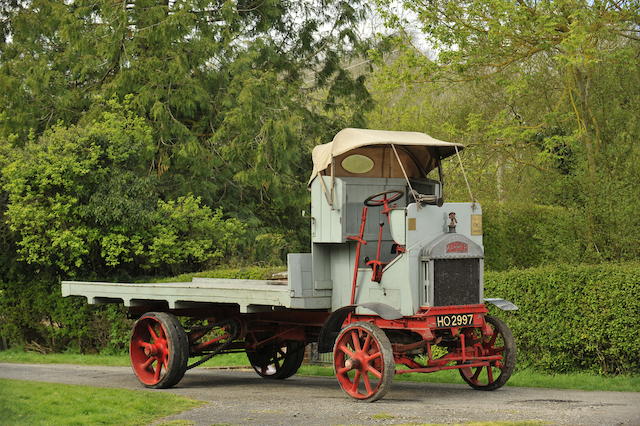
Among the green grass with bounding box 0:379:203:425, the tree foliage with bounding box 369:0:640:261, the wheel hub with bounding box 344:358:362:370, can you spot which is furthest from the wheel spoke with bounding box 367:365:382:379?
the tree foliage with bounding box 369:0:640:261

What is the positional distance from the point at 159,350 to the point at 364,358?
11.5 feet

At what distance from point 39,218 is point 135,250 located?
7.47 ft

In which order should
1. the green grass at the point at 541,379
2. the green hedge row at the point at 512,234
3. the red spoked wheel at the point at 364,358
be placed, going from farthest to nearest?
the green hedge row at the point at 512,234
the green grass at the point at 541,379
the red spoked wheel at the point at 364,358

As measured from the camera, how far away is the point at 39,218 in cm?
2212

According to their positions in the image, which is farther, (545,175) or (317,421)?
(545,175)

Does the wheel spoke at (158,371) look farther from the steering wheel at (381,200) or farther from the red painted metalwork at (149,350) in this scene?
the steering wheel at (381,200)

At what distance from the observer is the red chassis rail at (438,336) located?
11.5 metres

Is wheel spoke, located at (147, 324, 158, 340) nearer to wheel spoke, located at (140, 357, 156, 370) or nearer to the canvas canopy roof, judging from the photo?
wheel spoke, located at (140, 357, 156, 370)

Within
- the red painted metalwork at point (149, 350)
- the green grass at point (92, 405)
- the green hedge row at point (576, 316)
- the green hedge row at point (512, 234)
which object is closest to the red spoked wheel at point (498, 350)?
the green hedge row at point (576, 316)

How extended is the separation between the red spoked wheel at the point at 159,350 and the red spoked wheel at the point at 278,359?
6.07ft

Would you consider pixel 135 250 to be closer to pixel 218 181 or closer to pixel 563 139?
pixel 218 181

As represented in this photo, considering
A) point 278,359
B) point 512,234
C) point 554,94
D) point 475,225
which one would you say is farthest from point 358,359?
point 512,234

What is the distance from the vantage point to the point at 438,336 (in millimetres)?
12102

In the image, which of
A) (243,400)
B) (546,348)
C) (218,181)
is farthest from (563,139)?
(218,181)
